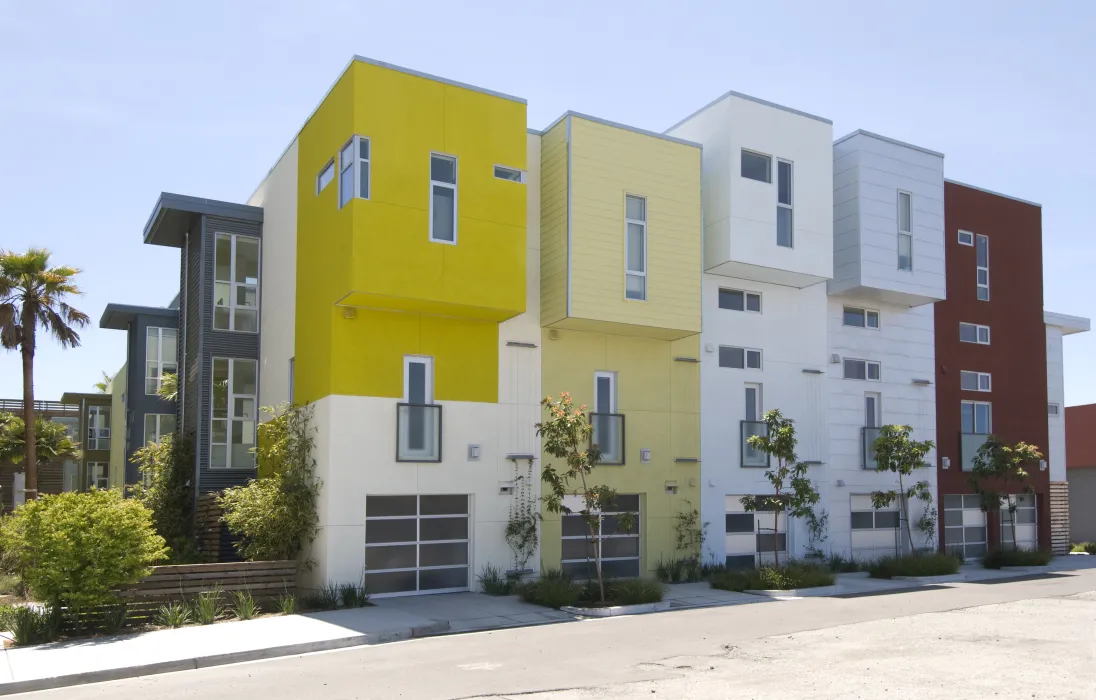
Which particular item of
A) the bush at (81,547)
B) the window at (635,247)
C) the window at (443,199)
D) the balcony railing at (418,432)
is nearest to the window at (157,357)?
the balcony railing at (418,432)

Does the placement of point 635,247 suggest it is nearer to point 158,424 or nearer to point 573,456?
point 573,456

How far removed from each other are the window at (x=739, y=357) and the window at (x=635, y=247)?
11.8 ft

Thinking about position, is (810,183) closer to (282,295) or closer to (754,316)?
(754,316)

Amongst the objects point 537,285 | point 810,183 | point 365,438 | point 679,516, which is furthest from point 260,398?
point 810,183

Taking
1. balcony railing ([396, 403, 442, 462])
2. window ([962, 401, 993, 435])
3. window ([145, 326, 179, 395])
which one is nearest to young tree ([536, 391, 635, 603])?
balcony railing ([396, 403, 442, 462])

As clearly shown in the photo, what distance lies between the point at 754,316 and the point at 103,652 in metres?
16.6

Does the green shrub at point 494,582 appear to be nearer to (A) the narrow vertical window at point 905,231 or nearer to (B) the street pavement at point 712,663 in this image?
(B) the street pavement at point 712,663

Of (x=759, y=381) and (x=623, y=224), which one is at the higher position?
(x=623, y=224)

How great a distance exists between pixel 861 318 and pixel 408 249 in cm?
1388

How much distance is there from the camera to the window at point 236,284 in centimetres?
2389

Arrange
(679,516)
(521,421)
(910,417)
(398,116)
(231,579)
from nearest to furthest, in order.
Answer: (231,579) < (398,116) < (521,421) < (679,516) < (910,417)

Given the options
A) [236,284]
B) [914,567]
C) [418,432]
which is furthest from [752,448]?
[236,284]

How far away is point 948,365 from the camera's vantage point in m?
28.8

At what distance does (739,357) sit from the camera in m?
24.7
